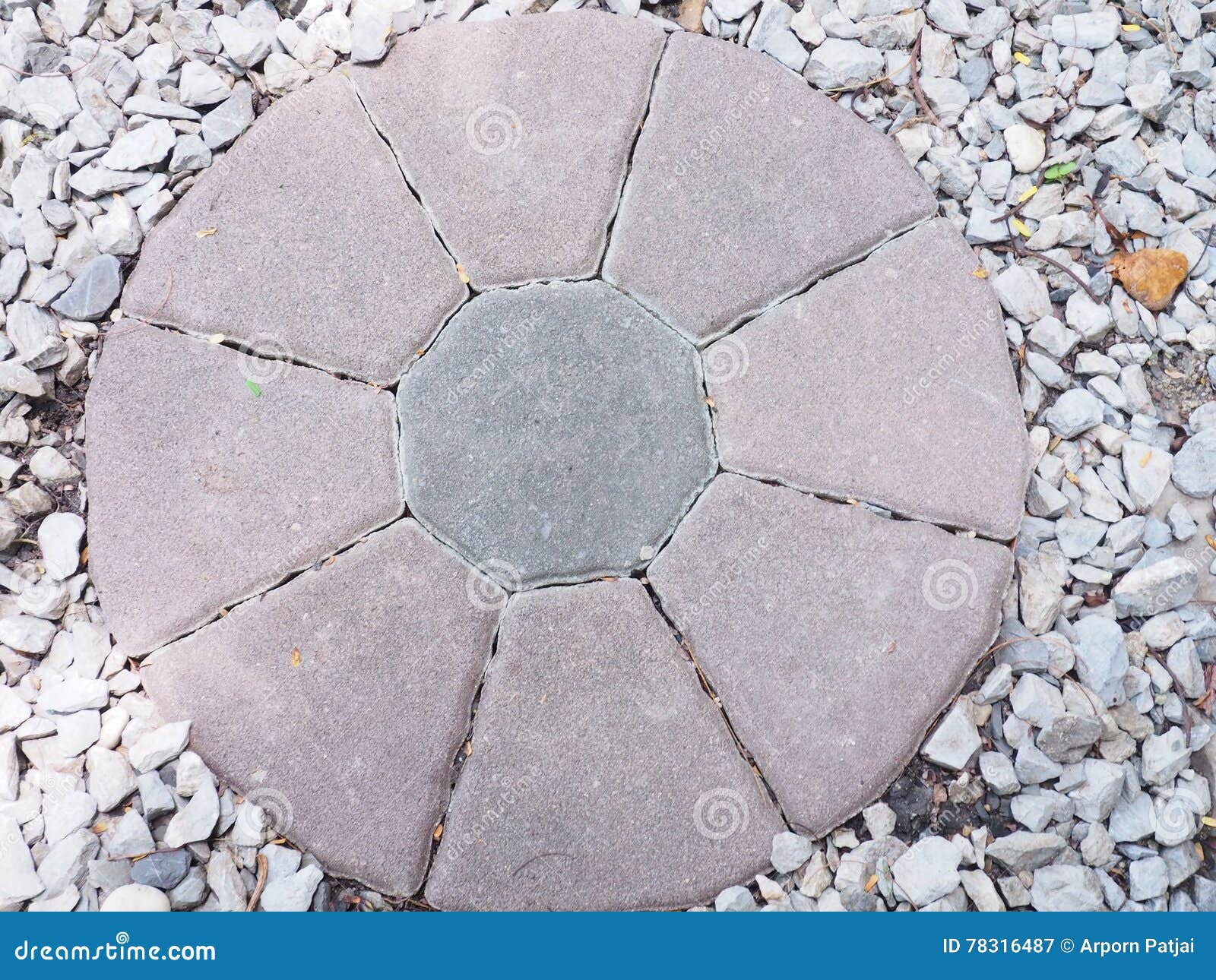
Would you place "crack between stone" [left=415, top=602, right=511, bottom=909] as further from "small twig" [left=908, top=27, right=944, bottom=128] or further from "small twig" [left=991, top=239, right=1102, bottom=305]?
"small twig" [left=908, top=27, right=944, bottom=128]

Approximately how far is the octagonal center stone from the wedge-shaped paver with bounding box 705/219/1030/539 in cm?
11

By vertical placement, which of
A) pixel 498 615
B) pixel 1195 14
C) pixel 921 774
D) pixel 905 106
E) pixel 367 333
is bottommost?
pixel 921 774

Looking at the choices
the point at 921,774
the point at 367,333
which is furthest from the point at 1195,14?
the point at 367,333

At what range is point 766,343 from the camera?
6.40 feet

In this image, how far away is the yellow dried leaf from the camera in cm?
206

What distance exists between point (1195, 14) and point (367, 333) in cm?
198

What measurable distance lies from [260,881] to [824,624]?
1.15 meters

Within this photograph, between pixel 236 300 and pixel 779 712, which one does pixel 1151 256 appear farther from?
pixel 236 300

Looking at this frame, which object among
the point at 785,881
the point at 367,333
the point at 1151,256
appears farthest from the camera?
the point at 1151,256

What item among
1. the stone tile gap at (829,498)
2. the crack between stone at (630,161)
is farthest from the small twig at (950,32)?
the stone tile gap at (829,498)

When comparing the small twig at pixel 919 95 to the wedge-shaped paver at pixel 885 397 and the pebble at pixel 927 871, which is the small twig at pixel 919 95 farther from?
the pebble at pixel 927 871

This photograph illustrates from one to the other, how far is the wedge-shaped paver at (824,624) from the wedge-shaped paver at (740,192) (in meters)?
0.42

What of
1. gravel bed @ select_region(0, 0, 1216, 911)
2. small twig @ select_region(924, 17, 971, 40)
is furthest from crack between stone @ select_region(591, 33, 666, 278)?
small twig @ select_region(924, 17, 971, 40)

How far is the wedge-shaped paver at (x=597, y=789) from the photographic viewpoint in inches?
69.4
